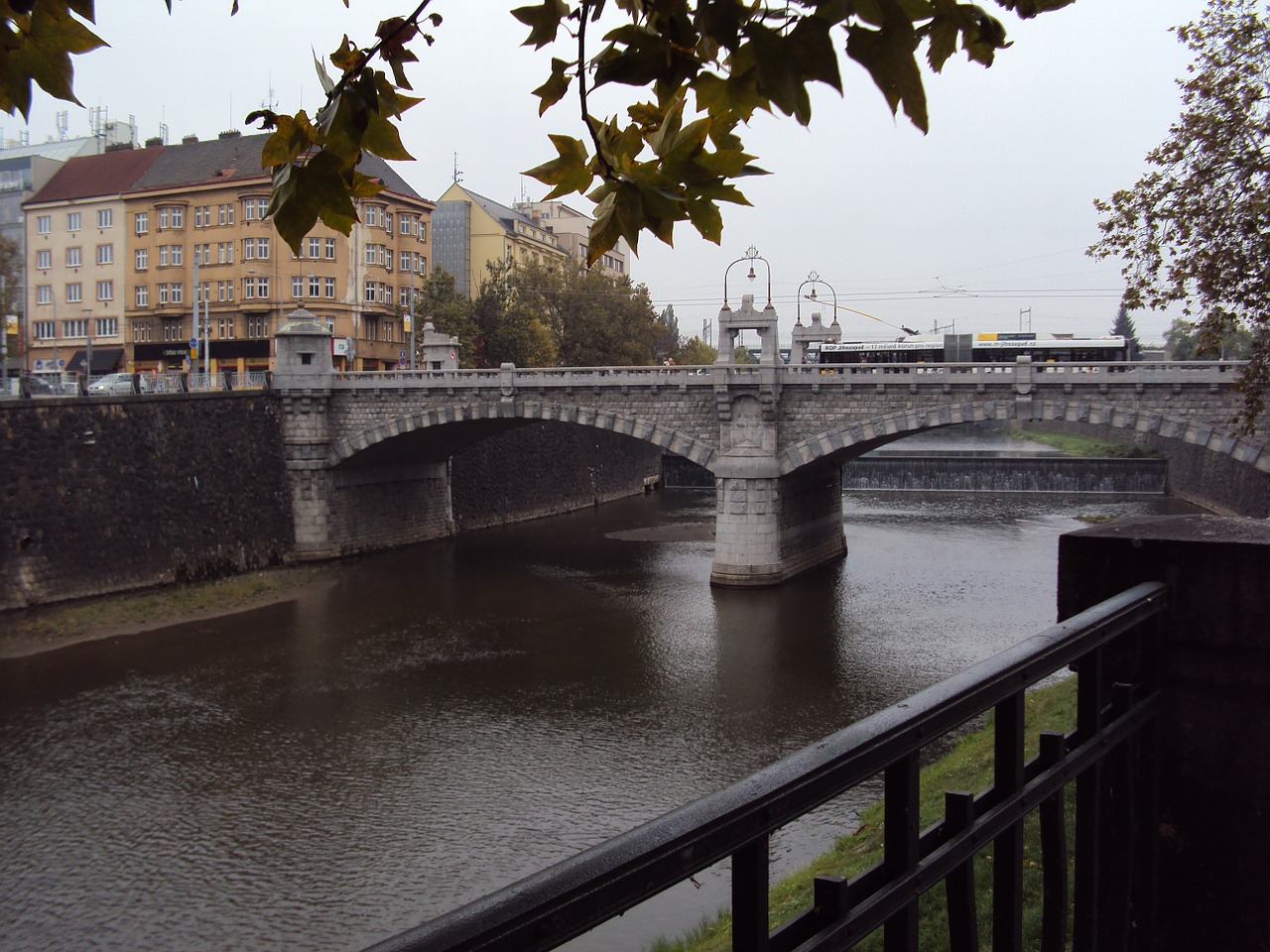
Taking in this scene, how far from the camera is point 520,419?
34188mm

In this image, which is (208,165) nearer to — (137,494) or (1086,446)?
(137,494)

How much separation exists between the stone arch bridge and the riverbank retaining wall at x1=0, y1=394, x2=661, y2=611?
1.38 metres

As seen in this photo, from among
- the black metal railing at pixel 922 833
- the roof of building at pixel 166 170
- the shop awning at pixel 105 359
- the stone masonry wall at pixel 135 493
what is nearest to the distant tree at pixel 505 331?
the roof of building at pixel 166 170

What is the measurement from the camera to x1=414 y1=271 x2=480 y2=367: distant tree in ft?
156

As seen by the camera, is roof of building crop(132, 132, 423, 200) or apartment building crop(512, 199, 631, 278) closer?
roof of building crop(132, 132, 423, 200)

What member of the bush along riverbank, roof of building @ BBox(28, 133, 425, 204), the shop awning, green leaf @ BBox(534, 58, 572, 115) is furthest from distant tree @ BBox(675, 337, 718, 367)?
green leaf @ BBox(534, 58, 572, 115)

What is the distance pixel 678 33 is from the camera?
3074 millimetres

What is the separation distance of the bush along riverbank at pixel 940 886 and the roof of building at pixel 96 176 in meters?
44.7

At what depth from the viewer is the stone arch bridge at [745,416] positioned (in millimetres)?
26297

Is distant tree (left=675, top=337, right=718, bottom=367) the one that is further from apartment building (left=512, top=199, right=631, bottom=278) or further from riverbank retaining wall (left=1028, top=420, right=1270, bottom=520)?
riverbank retaining wall (left=1028, top=420, right=1270, bottom=520)

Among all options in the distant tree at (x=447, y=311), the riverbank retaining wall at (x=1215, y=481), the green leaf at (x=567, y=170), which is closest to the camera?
the green leaf at (x=567, y=170)

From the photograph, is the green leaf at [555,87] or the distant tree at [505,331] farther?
the distant tree at [505,331]

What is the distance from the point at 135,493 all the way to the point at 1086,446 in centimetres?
5421

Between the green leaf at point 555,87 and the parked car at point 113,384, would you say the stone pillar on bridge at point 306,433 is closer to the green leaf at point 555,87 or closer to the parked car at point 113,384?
the parked car at point 113,384
